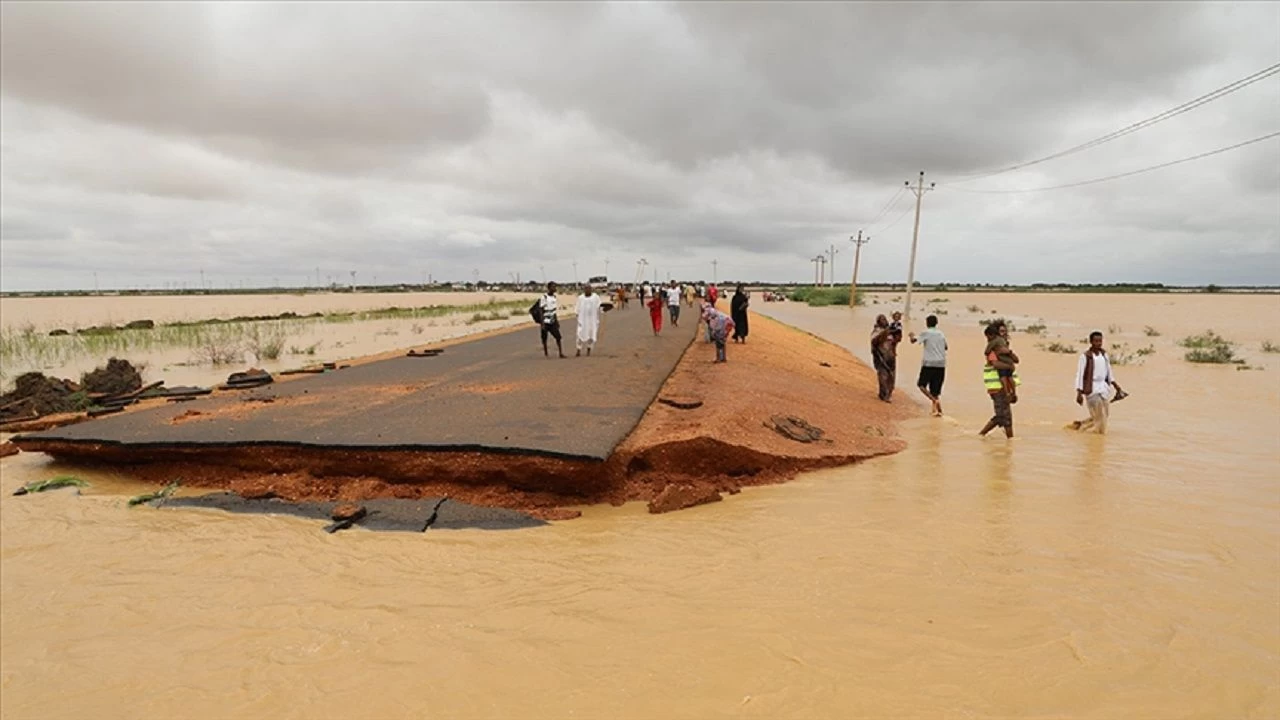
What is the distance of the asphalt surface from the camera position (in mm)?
6992

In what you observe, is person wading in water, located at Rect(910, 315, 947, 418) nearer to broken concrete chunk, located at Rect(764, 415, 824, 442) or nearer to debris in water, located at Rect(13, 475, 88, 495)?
broken concrete chunk, located at Rect(764, 415, 824, 442)

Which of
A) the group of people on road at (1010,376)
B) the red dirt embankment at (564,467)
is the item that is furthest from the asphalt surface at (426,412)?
the group of people on road at (1010,376)

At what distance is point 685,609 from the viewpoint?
169 inches

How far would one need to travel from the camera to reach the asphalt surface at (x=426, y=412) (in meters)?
6.99

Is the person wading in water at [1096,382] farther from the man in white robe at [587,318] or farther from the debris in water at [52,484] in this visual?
the debris in water at [52,484]

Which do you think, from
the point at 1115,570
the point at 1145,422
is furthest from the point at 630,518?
the point at 1145,422

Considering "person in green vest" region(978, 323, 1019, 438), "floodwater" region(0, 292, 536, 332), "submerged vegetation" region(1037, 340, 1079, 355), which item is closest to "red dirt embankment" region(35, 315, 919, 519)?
"person in green vest" region(978, 323, 1019, 438)

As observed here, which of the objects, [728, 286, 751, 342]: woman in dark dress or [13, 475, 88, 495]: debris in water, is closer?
[13, 475, 88, 495]: debris in water

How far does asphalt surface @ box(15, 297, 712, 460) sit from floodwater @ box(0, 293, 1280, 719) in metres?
0.97

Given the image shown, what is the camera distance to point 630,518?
6055 mm

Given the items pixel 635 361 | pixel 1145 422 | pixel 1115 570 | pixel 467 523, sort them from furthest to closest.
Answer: pixel 635 361, pixel 1145 422, pixel 467 523, pixel 1115 570

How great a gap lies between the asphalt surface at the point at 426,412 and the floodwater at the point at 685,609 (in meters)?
0.97

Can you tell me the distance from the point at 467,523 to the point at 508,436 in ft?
4.41

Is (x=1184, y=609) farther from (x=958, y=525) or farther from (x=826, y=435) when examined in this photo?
(x=826, y=435)
